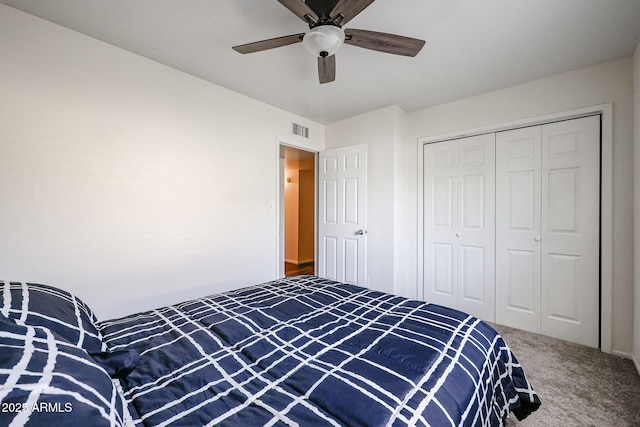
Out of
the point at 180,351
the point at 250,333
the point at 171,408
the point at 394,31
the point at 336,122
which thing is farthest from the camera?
the point at 336,122

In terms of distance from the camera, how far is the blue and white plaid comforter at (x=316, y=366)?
0.80 m

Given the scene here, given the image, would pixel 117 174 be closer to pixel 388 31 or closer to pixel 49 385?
pixel 49 385

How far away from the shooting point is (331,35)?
1.52 meters

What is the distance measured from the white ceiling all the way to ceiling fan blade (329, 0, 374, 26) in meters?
0.36

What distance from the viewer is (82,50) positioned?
77.6 inches

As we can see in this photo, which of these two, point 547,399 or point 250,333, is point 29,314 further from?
point 547,399

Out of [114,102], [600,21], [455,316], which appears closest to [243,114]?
[114,102]

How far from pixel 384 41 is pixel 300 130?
2074 millimetres

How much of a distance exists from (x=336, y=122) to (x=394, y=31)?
190cm

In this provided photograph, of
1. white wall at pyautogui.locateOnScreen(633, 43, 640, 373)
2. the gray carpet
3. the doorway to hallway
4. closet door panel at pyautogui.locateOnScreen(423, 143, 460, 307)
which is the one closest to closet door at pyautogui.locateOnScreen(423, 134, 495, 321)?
closet door panel at pyautogui.locateOnScreen(423, 143, 460, 307)

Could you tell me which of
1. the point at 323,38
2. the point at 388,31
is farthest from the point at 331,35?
the point at 388,31

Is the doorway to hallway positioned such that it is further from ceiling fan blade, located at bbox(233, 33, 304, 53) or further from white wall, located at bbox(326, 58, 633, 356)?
ceiling fan blade, located at bbox(233, 33, 304, 53)

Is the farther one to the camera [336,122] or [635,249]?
[336,122]

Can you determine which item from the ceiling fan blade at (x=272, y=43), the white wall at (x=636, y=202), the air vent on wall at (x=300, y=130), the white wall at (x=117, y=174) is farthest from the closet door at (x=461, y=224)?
the ceiling fan blade at (x=272, y=43)
